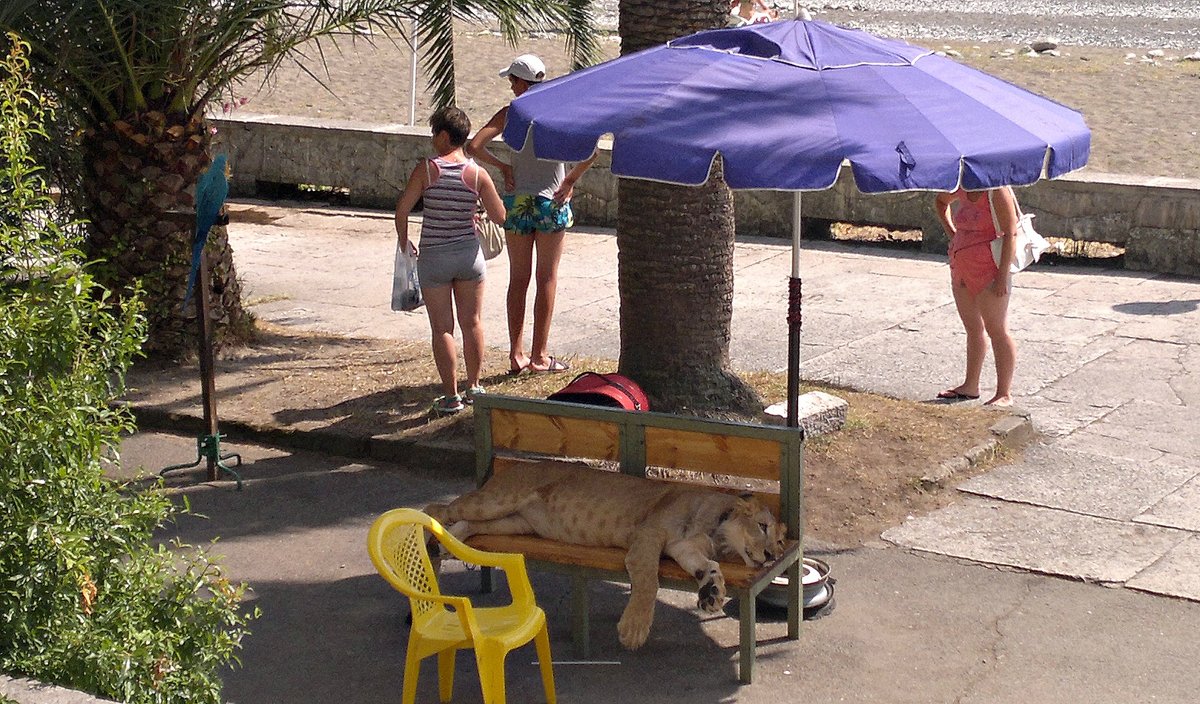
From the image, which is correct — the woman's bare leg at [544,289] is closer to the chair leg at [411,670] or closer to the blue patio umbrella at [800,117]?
the blue patio umbrella at [800,117]

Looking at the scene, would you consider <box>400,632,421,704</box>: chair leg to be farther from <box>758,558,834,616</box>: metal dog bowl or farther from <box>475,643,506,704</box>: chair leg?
<box>758,558,834,616</box>: metal dog bowl

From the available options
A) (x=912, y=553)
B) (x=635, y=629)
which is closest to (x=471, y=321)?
(x=912, y=553)

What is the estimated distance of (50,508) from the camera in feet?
13.1

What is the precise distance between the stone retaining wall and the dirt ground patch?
3380mm

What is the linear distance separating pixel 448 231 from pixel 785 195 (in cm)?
534

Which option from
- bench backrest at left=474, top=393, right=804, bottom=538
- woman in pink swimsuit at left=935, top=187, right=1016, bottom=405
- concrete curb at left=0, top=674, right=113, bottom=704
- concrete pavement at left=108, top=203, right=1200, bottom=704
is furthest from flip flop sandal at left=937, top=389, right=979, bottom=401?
concrete curb at left=0, top=674, right=113, bottom=704

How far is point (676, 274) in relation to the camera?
778 cm

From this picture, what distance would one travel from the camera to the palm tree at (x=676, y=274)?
7730mm

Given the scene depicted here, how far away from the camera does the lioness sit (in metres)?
5.15

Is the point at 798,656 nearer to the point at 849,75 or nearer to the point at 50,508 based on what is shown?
the point at 849,75

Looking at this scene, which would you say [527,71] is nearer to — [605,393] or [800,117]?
[605,393]

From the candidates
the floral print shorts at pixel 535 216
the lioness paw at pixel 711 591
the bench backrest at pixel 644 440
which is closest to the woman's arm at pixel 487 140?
the floral print shorts at pixel 535 216

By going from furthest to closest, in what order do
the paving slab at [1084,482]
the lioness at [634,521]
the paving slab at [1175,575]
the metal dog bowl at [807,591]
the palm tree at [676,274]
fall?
the palm tree at [676,274], the paving slab at [1084,482], the paving slab at [1175,575], the metal dog bowl at [807,591], the lioness at [634,521]

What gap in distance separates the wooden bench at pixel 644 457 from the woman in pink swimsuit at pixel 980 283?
126 inches
